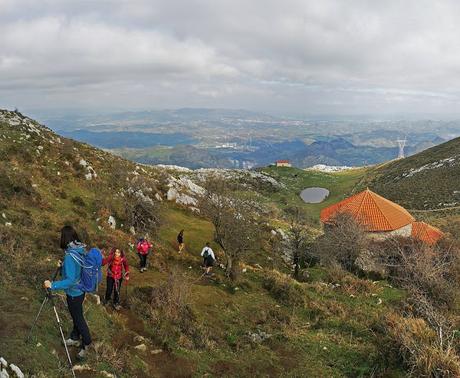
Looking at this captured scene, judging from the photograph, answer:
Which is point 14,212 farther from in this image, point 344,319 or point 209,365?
point 344,319

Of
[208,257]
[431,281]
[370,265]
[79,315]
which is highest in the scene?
[79,315]

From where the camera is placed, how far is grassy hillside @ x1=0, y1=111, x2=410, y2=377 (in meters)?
10.3

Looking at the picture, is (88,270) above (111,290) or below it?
above

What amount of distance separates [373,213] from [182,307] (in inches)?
1220

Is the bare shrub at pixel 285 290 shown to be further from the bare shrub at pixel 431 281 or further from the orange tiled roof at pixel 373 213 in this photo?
the orange tiled roof at pixel 373 213

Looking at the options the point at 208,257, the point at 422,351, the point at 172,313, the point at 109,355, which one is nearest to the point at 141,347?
the point at 109,355

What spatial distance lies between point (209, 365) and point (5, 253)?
8.20m

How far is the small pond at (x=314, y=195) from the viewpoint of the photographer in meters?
93.1

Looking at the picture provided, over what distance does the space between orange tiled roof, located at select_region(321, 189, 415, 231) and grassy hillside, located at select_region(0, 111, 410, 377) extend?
1537cm

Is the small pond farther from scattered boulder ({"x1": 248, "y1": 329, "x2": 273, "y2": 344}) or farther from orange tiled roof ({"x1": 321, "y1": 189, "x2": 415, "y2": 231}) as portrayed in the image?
scattered boulder ({"x1": 248, "y1": 329, "x2": 273, "y2": 344})

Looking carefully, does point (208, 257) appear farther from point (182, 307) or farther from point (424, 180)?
point (424, 180)

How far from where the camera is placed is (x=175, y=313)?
43.9 ft

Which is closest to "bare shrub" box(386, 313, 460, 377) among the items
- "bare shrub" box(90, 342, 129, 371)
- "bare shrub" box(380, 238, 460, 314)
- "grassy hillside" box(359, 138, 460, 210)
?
"bare shrub" box(380, 238, 460, 314)

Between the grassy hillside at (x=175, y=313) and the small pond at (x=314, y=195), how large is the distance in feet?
223
